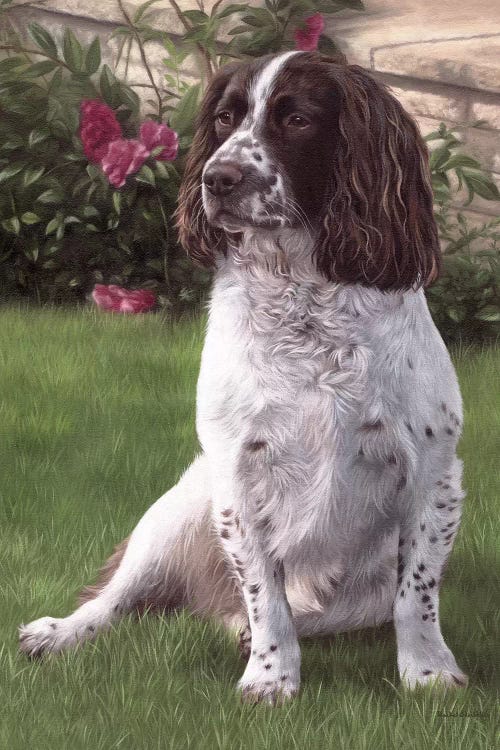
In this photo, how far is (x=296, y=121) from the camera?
2889 mm

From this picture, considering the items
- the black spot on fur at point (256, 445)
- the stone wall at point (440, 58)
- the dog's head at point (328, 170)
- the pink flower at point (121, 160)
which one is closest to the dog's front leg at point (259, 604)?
the black spot on fur at point (256, 445)

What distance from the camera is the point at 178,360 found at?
5297 millimetres

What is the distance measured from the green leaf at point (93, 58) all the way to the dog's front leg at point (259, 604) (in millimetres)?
3674

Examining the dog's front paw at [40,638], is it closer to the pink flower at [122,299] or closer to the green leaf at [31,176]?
the pink flower at [122,299]

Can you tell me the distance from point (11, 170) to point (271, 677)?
4.01 m

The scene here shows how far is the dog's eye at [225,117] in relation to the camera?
297 cm

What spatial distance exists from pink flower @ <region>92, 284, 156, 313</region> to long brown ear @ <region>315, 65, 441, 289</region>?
10.1 feet

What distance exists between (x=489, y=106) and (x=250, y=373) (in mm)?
3518

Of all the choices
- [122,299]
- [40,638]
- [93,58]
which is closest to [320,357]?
[40,638]

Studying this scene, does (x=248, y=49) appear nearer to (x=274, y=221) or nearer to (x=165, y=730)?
(x=274, y=221)

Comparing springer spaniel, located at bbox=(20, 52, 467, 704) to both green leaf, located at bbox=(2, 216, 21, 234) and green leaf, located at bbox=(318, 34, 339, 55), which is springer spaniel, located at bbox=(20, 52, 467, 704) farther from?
green leaf, located at bbox=(2, 216, 21, 234)

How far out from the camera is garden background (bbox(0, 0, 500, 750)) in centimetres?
286

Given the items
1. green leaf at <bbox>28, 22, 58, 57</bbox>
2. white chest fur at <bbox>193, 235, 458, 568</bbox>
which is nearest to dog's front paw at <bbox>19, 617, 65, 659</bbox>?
white chest fur at <bbox>193, 235, 458, 568</bbox>

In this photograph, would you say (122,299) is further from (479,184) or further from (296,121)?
(296,121)
